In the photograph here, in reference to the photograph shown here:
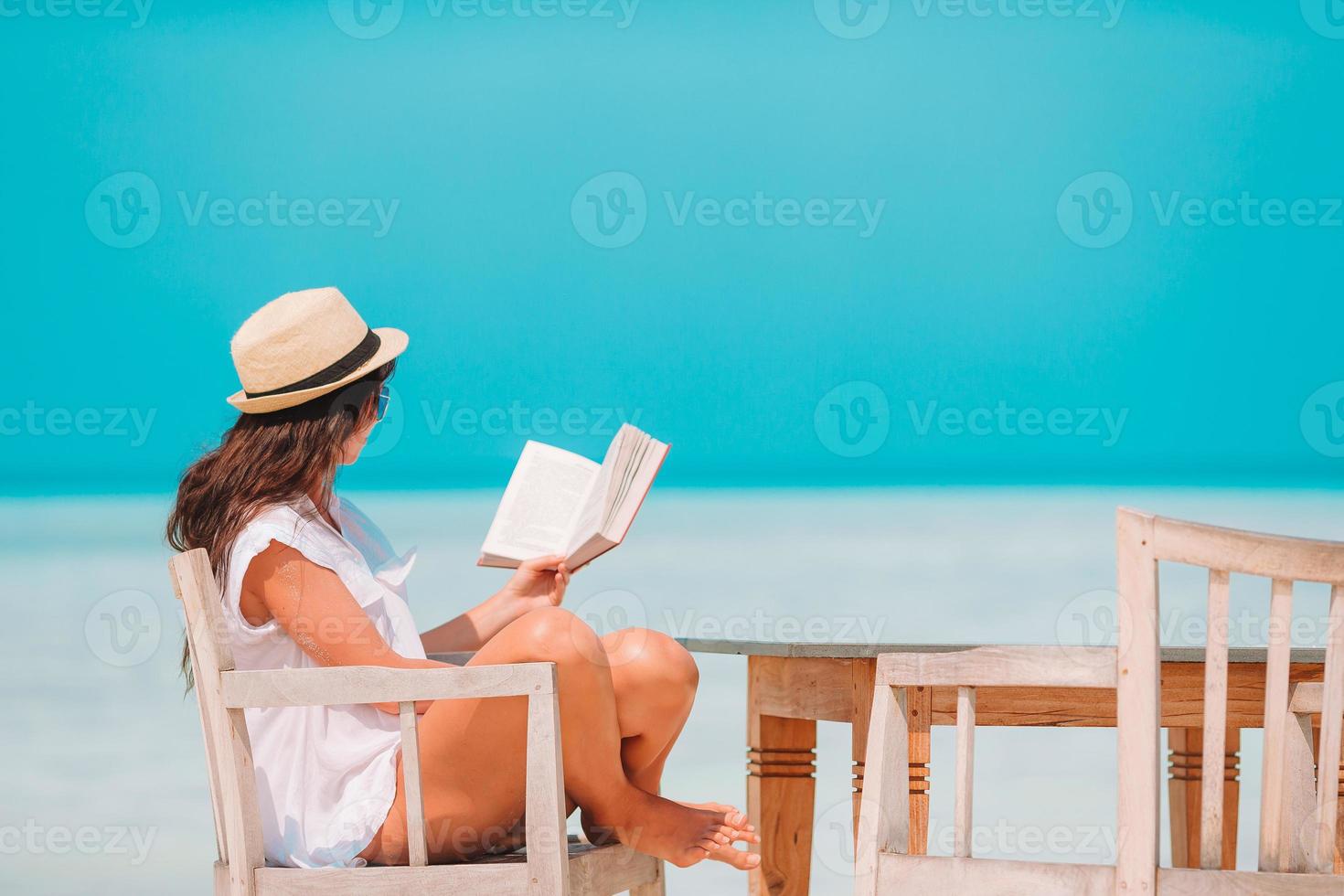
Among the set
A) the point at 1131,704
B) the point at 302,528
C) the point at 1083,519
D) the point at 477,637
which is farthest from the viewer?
the point at 1083,519

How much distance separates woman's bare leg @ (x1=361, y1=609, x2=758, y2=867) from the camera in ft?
4.07

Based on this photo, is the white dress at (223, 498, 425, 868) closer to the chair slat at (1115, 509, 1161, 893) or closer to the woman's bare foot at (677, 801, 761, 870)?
the woman's bare foot at (677, 801, 761, 870)

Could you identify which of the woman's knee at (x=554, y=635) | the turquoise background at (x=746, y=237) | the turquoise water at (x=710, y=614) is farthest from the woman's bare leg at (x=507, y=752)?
the turquoise background at (x=746, y=237)

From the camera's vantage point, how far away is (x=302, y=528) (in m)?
1.29

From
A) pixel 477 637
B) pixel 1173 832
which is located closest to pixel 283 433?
pixel 477 637

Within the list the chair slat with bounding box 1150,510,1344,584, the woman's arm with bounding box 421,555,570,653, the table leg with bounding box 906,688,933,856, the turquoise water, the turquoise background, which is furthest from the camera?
the turquoise background

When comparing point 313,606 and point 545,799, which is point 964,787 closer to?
point 545,799

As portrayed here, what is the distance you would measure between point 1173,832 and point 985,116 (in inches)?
241

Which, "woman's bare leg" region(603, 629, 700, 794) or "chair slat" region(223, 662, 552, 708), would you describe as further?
"woman's bare leg" region(603, 629, 700, 794)

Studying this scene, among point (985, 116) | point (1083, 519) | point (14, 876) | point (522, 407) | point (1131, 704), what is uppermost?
point (985, 116)

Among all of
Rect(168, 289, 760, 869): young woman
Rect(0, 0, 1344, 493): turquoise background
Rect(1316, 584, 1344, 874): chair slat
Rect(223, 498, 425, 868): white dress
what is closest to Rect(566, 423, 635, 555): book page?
Rect(168, 289, 760, 869): young woman

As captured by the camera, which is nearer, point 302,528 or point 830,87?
point 302,528

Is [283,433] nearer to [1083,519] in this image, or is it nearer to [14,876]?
[14,876]

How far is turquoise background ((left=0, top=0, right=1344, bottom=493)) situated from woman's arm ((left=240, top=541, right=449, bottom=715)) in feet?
19.8
